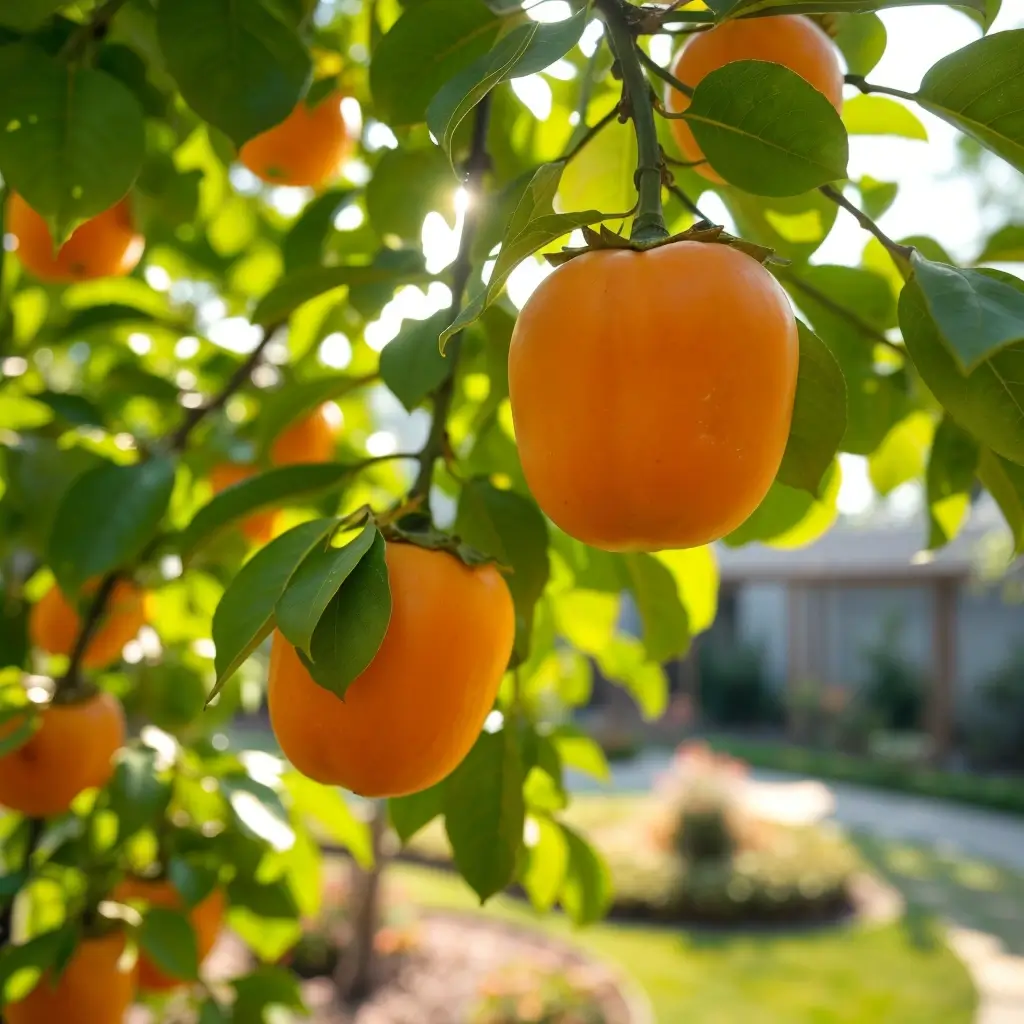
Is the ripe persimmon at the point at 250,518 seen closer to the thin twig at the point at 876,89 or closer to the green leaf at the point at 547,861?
the green leaf at the point at 547,861

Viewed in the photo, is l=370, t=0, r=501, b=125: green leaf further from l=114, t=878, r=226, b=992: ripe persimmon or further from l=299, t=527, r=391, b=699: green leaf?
l=114, t=878, r=226, b=992: ripe persimmon

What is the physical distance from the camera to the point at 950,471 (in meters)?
0.81

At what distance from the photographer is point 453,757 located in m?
0.57

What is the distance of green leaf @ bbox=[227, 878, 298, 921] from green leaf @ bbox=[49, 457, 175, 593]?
0.48 metres

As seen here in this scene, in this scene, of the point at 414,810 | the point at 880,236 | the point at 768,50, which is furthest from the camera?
the point at 414,810

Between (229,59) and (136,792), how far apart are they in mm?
686

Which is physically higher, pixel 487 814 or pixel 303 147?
pixel 303 147

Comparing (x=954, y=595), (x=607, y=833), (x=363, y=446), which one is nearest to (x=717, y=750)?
(x=954, y=595)

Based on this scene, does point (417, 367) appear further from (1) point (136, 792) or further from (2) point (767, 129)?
(1) point (136, 792)

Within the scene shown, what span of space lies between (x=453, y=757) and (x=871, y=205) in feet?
2.29

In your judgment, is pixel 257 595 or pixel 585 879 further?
pixel 585 879

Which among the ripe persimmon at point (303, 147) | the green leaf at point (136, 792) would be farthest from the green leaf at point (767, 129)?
the green leaf at point (136, 792)

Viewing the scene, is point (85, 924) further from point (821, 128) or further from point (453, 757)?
point (821, 128)

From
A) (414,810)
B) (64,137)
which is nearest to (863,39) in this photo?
(64,137)
